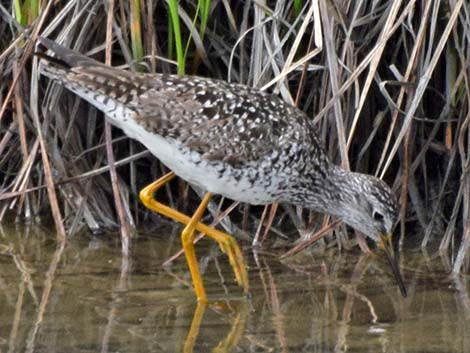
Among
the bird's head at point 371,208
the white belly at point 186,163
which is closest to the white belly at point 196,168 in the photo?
the white belly at point 186,163

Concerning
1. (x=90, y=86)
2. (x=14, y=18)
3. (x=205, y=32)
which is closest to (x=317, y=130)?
(x=205, y=32)

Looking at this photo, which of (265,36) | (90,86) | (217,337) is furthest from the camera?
(265,36)

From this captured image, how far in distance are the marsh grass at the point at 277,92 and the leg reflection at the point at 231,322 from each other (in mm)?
1076

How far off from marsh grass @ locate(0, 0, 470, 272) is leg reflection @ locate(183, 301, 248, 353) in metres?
1.08

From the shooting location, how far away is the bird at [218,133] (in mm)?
6598

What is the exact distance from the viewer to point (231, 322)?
6.19m

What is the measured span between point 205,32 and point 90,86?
129 cm

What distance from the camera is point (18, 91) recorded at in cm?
757

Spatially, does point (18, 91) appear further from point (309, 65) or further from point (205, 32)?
point (309, 65)

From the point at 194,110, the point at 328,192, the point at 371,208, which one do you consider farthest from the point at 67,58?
the point at 371,208

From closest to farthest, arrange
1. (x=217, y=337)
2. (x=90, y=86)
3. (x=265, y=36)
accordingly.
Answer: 1. (x=217, y=337)
2. (x=90, y=86)
3. (x=265, y=36)

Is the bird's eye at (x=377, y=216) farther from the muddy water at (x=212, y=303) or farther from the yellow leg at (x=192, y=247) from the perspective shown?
the yellow leg at (x=192, y=247)

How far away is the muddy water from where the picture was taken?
19.1 ft

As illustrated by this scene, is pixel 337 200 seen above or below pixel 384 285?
above
